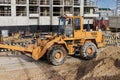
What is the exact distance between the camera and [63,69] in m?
17.7

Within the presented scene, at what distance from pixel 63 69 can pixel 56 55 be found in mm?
1299

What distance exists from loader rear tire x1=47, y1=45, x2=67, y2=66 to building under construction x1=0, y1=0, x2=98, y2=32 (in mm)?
28079

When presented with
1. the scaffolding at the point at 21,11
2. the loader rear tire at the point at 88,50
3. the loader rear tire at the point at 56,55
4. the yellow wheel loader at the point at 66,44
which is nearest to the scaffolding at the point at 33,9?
the scaffolding at the point at 21,11

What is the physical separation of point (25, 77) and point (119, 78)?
582 cm

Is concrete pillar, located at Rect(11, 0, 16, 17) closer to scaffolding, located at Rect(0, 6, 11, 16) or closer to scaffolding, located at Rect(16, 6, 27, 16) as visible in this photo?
scaffolding, located at Rect(0, 6, 11, 16)

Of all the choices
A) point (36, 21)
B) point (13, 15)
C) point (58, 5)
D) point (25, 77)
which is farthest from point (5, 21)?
point (25, 77)

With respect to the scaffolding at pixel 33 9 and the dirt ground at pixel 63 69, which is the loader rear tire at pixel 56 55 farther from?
the scaffolding at pixel 33 9

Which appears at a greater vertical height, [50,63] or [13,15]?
[13,15]

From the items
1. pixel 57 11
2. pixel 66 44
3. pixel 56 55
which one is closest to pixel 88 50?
pixel 66 44

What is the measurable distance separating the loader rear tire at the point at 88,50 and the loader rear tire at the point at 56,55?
5.11ft

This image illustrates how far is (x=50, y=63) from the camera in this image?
18734mm

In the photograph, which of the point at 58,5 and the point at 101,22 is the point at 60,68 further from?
the point at 101,22

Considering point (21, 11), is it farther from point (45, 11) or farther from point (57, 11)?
point (57, 11)

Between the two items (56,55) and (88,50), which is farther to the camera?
(88,50)
